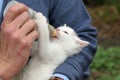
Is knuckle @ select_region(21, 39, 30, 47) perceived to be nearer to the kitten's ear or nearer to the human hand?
the human hand

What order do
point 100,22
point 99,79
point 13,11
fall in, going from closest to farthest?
1. point 13,11
2. point 99,79
3. point 100,22

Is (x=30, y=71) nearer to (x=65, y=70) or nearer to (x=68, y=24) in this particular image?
(x=65, y=70)

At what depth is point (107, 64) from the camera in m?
7.59

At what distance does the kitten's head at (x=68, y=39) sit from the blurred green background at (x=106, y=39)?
400 cm

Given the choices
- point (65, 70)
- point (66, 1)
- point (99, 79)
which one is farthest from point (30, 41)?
point (99, 79)

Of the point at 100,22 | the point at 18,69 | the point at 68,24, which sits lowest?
the point at 18,69

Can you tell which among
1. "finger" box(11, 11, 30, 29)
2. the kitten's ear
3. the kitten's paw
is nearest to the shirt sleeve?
the kitten's ear

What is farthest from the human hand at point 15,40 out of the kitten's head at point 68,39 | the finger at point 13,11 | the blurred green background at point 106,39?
the blurred green background at point 106,39

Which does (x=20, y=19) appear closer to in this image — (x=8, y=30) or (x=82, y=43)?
(x=8, y=30)

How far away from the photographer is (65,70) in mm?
2697

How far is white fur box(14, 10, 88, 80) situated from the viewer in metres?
2.58

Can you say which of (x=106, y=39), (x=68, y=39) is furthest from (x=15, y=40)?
(x=106, y=39)

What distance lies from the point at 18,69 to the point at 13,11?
27 centimetres

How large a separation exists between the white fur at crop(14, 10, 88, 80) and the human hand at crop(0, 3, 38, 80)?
71mm
